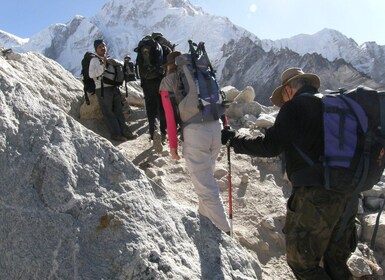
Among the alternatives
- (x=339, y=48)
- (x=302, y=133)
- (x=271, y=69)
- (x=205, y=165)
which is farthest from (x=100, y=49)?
(x=339, y=48)

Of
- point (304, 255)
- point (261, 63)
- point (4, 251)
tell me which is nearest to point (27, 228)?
point (4, 251)

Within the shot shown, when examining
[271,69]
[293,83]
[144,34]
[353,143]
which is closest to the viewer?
[353,143]

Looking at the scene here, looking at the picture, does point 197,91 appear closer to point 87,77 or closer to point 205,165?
point 205,165

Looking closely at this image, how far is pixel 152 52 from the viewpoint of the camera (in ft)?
22.5

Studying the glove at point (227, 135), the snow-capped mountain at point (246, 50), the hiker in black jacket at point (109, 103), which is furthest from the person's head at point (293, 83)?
the snow-capped mountain at point (246, 50)

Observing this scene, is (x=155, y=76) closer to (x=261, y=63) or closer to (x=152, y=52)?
(x=152, y=52)

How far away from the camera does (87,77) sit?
7.82m

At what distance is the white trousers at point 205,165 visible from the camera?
13.3ft

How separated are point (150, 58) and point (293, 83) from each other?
13.0 ft

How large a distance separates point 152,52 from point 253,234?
11.7 ft

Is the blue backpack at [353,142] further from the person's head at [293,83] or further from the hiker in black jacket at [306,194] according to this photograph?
the person's head at [293,83]

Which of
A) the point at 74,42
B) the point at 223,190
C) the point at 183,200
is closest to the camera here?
the point at 183,200

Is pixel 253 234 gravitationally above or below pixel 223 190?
below

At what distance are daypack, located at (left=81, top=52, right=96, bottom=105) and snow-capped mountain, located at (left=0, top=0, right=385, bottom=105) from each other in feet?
119
